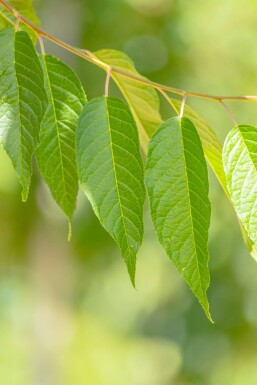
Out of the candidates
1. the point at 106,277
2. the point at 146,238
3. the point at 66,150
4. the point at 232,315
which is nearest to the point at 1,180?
the point at 146,238

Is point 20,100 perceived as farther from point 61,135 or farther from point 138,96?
point 138,96

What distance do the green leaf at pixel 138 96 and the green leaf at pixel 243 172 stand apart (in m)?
0.23

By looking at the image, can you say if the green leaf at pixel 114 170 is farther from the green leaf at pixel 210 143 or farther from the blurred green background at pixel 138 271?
the blurred green background at pixel 138 271

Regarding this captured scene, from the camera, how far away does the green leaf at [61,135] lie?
1.06 m

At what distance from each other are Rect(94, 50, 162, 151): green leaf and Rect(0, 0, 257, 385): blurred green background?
23.4ft

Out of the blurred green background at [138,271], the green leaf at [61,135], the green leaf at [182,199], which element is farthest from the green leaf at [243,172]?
the blurred green background at [138,271]

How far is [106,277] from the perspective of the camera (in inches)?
440

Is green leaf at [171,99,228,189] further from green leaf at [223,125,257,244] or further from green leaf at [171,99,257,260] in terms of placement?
green leaf at [223,125,257,244]

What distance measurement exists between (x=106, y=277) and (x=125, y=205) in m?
10.3

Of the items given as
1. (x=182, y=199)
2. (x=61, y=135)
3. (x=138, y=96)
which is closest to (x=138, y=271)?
(x=138, y=96)

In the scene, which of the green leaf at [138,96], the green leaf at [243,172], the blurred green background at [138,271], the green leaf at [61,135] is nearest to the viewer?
the green leaf at [243,172]

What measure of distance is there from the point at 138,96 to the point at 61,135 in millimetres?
171

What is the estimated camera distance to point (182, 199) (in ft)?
3.15

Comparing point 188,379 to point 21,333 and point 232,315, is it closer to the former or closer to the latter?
point 232,315
